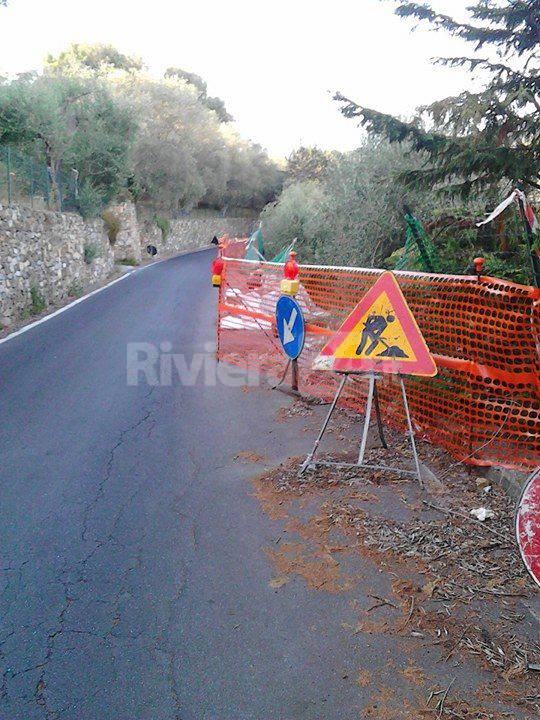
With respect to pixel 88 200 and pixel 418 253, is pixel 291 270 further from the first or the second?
pixel 88 200

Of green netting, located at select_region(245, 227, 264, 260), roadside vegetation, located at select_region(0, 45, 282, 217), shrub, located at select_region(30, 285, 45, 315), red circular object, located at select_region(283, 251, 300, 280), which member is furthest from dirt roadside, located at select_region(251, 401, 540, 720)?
green netting, located at select_region(245, 227, 264, 260)

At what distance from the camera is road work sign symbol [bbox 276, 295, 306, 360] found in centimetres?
696

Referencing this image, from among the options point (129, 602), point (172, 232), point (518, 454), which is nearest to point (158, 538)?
point (129, 602)

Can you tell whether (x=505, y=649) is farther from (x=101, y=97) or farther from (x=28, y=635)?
(x=101, y=97)

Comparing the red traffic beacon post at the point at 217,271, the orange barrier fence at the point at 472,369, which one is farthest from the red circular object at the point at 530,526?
the red traffic beacon post at the point at 217,271

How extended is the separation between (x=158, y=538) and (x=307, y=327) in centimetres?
406

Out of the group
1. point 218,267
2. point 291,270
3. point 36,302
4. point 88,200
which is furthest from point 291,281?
point 88,200

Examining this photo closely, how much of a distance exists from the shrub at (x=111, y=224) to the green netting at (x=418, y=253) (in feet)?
70.0

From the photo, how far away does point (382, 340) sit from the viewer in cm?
507

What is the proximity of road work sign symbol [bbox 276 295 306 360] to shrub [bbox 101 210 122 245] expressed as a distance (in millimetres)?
21860

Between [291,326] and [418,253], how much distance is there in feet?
7.37

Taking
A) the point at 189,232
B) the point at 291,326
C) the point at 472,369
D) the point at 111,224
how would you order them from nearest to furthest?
1. the point at 472,369
2. the point at 291,326
3. the point at 111,224
4. the point at 189,232

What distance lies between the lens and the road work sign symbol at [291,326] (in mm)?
6957

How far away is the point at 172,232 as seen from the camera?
41.7 metres
